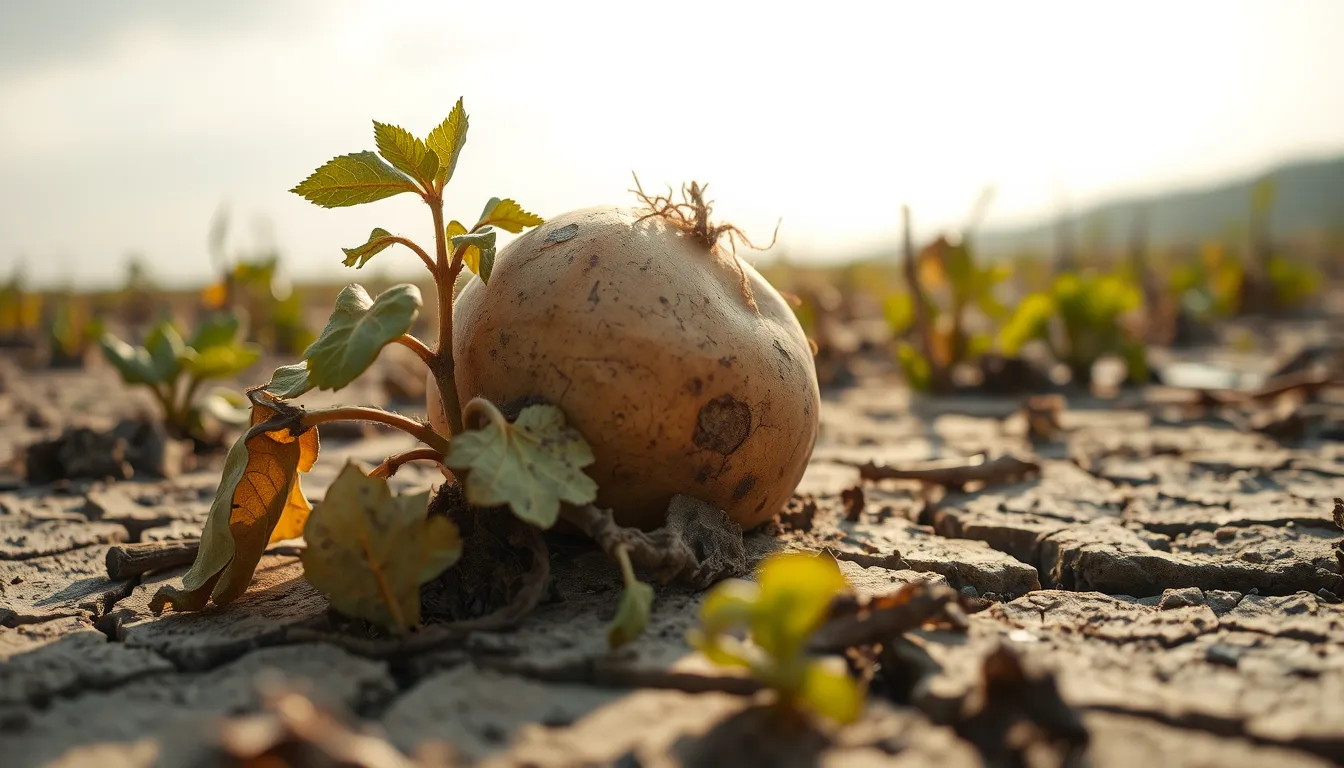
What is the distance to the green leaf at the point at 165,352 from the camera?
4.02m

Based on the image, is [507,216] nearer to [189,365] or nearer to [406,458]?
[406,458]

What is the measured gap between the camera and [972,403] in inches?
217

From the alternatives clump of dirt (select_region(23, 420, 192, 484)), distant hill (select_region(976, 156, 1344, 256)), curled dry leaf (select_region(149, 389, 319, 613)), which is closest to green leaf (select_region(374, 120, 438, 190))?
curled dry leaf (select_region(149, 389, 319, 613))

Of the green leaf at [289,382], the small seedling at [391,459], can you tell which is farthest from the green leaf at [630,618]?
the green leaf at [289,382]

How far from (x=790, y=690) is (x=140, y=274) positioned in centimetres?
1026

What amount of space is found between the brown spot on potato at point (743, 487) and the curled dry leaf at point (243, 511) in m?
0.97

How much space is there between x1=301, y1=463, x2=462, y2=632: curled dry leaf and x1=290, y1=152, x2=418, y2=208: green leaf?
59cm

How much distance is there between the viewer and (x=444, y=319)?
2.04 m

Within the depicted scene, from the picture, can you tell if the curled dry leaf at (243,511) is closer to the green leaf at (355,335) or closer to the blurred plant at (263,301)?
the green leaf at (355,335)

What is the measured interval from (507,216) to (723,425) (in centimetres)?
66

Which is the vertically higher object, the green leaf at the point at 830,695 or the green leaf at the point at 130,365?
the green leaf at the point at 130,365

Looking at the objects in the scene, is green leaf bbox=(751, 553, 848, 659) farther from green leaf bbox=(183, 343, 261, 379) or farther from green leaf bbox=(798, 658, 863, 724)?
green leaf bbox=(183, 343, 261, 379)

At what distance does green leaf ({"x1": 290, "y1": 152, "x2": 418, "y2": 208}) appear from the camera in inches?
A: 76.8

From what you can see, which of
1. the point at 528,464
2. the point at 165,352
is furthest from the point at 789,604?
the point at 165,352
